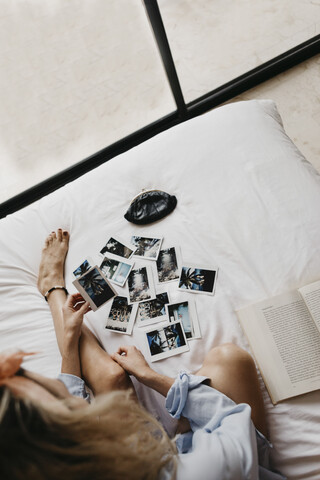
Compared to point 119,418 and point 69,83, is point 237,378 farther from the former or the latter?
point 69,83

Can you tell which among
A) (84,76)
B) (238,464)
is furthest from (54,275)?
(84,76)

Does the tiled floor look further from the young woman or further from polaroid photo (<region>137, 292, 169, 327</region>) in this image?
the young woman

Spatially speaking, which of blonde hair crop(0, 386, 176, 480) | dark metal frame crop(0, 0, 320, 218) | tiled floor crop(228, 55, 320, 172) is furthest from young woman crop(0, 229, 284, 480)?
tiled floor crop(228, 55, 320, 172)

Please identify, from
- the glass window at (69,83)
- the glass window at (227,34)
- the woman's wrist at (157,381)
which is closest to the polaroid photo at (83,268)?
the woman's wrist at (157,381)

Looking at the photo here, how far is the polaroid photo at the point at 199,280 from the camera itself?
1.25m

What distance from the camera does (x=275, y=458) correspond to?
1.00 meters

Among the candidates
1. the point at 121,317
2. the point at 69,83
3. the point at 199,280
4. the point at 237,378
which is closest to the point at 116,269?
the point at 121,317

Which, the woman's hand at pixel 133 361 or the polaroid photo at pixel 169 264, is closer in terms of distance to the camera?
the woman's hand at pixel 133 361

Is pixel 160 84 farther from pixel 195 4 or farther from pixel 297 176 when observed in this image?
pixel 297 176

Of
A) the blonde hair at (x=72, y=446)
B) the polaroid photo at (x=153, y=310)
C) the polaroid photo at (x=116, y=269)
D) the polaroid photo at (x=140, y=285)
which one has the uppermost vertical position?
the blonde hair at (x=72, y=446)

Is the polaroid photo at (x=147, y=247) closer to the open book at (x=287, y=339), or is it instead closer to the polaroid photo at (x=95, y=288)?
the polaroid photo at (x=95, y=288)

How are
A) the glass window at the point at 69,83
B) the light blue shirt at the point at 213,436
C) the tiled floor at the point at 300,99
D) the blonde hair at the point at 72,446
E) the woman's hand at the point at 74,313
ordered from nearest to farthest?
1. the blonde hair at the point at 72,446
2. the light blue shirt at the point at 213,436
3. the woman's hand at the point at 74,313
4. the tiled floor at the point at 300,99
5. the glass window at the point at 69,83

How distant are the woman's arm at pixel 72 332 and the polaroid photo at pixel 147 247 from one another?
0.28 m

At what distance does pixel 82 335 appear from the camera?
4.17ft
